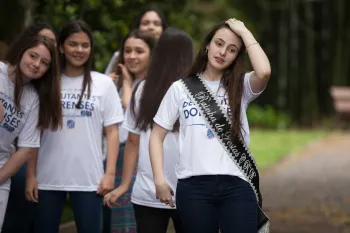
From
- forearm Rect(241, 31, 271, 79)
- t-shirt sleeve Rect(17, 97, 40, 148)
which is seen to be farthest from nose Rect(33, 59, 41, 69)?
forearm Rect(241, 31, 271, 79)

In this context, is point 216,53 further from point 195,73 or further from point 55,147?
point 55,147

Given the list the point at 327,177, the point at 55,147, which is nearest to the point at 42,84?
the point at 55,147

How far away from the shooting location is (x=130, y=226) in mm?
6086

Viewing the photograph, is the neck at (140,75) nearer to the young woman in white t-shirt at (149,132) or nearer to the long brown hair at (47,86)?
the young woman in white t-shirt at (149,132)

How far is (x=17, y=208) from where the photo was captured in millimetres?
6066

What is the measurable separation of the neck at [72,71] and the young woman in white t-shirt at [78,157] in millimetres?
43

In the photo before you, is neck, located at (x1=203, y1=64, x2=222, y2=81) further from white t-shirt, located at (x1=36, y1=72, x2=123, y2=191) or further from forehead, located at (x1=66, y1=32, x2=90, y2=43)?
forehead, located at (x1=66, y1=32, x2=90, y2=43)

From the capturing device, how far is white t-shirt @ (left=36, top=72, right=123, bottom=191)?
5.62 m

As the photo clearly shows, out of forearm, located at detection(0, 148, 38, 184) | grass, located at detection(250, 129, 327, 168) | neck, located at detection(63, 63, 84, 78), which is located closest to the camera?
forearm, located at detection(0, 148, 38, 184)

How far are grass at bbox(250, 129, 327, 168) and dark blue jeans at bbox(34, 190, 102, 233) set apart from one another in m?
10.3

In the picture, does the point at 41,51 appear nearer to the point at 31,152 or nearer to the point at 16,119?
the point at 16,119

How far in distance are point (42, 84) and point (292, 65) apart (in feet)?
72.4

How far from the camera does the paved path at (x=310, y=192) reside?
9328 mm

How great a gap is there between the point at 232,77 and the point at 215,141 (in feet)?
1.22
